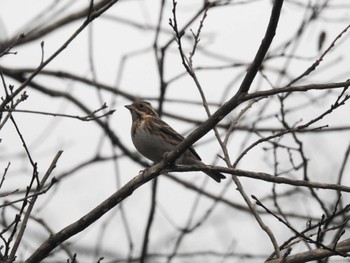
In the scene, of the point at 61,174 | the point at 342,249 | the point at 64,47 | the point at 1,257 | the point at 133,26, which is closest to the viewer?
the point at 342,249

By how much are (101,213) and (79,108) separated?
558cm

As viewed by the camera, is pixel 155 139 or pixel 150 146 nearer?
pixel 150 146

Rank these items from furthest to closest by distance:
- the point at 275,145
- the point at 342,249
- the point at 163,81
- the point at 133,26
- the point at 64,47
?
1. the point at 133,26
2. the point at 163,81
3. the point at 275,145
4. the point at 64,47
5. the point at 342,249

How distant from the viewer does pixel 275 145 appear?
636 cm

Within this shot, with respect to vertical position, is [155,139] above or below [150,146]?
above

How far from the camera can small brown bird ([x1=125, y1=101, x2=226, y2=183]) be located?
684cm

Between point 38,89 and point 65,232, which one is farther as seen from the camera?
point 38,89

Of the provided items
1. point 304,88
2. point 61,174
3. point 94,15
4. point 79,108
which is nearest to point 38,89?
point 79,108

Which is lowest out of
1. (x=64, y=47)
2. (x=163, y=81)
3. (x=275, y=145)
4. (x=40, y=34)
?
(x=64, y=47)

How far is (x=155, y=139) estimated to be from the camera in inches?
275

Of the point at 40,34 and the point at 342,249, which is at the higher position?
the point at 40,34

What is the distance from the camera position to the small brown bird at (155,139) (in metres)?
6.84

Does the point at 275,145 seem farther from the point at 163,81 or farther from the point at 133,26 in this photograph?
the point at 133,26

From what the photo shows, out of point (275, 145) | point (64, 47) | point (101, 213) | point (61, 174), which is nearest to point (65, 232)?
point (101, 213)
